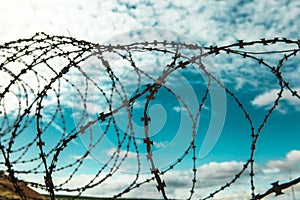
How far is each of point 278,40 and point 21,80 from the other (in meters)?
5.30

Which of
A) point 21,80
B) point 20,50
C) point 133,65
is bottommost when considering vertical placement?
point 133,65

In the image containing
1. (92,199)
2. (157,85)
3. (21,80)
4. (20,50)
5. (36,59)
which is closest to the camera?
(157,85)

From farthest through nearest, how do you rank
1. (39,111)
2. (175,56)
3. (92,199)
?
(92,199)
(39,111)
(175,56)

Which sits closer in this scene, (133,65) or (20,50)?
(133,65)

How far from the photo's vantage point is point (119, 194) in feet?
17.2

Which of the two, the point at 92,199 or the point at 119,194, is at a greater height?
the point at 92,199

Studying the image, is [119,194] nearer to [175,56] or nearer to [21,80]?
[175,56]

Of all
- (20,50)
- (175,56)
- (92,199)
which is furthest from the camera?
(92,199)

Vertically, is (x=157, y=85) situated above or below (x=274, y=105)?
below

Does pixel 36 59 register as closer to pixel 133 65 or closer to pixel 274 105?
pixel 133 65

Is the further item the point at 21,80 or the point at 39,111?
the point at 21,80

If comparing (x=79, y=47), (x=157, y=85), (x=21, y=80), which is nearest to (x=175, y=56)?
(x=157, y=85)

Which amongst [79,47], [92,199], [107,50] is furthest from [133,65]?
[92,199]

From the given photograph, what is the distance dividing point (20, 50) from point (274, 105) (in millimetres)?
3769
